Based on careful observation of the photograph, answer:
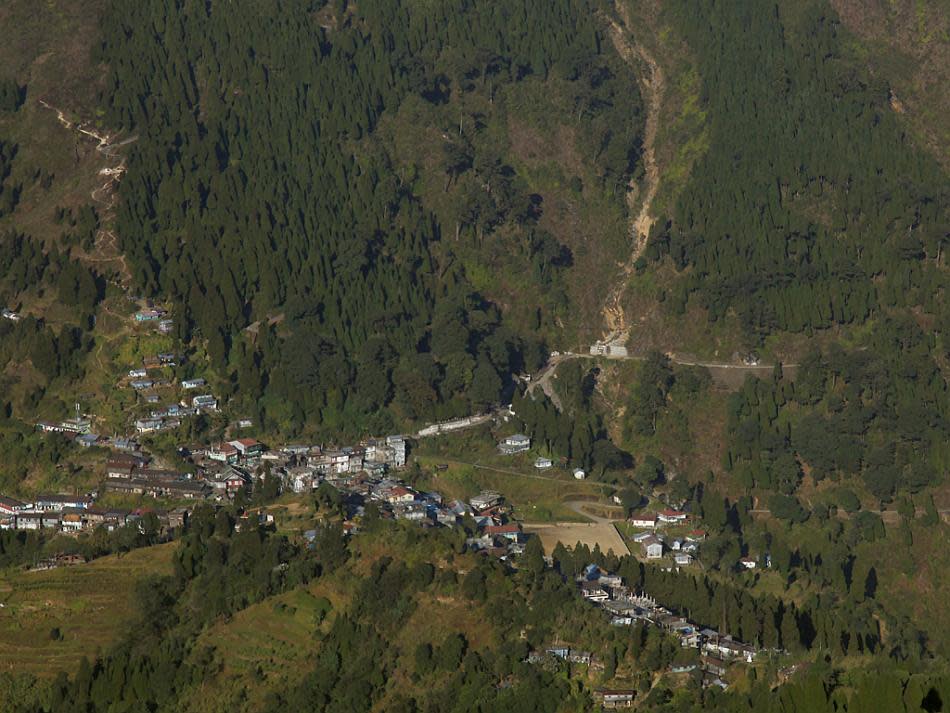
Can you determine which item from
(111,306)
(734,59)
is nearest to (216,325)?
(111,306)

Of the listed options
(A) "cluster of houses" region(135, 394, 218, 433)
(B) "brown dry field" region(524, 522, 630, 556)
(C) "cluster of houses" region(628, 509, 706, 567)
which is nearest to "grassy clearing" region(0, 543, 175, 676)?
(A) "cluster of houses" region(135, 394, 218, 433)

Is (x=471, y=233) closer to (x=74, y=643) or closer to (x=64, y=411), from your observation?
(x=64, y=411)

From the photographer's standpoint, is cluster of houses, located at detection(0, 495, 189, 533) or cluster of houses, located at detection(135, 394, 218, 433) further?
cluster of houses, located at detection(135, 394, 218, 433)

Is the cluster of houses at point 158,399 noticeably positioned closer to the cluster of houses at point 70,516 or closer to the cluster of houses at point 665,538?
the cluster of houses at point 70,516

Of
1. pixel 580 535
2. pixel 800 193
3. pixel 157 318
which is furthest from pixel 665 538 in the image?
pixel 157 318

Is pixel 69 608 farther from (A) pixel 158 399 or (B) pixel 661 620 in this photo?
(B) pixel 661 620

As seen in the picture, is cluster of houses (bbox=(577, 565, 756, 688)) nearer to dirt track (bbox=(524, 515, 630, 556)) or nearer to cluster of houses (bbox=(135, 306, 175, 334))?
dirt track (bbox=(524, 515, 630, 556))
